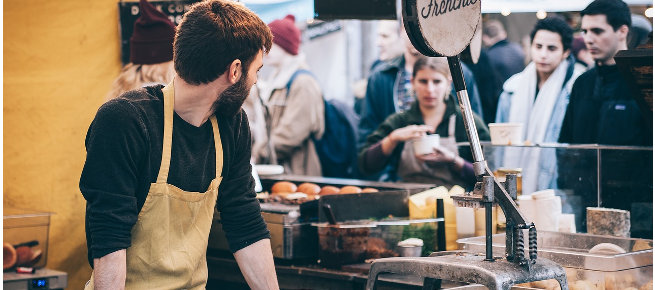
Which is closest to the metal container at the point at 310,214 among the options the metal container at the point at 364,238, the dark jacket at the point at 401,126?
the metal container at the point at 364,238

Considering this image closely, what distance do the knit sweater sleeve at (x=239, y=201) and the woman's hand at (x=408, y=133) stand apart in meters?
2.12

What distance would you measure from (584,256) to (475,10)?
0.85m

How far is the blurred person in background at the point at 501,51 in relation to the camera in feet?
18.9

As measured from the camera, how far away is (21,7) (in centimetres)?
400

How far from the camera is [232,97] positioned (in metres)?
2.46

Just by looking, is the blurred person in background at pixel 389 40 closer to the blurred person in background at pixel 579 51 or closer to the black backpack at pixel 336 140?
the black backpack at pixel 336 140

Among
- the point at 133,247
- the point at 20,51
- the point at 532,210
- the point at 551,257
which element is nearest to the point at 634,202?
the point at 532,210

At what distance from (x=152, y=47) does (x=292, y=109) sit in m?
2.23

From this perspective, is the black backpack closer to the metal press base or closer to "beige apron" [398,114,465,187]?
"beige apron" [398,114,465,187]

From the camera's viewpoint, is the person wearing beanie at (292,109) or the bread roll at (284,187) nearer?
the bread roll at (284,187)

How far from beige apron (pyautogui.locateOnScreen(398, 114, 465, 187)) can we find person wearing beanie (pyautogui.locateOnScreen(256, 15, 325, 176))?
1315 mm

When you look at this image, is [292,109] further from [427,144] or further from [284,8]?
[427,144]

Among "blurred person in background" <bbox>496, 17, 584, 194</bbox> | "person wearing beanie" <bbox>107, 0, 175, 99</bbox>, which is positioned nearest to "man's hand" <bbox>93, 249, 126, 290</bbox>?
"person wearing beanie" <bbox>107, 0, 175, 99</bbox>

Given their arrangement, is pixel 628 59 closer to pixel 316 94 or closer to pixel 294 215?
pixel 294 215
